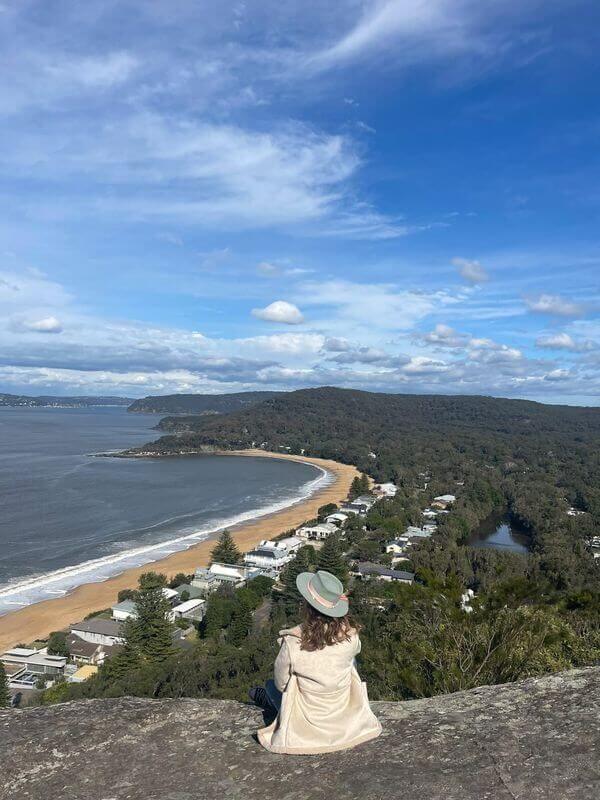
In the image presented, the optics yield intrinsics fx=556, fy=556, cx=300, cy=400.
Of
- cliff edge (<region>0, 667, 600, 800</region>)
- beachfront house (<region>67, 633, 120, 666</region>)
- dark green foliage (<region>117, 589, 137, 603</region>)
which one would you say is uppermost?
cliff edge (<region>0, 667, 600, 800</region>)

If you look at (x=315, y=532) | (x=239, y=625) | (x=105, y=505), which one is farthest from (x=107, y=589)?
(x=105, y=505)

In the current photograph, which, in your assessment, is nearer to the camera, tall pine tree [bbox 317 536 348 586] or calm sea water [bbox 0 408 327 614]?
tall pine tree [bbox 317 536 348 586]

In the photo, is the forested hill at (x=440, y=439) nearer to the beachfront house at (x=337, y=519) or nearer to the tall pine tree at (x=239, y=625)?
the beachfront house at (x=337, y=519)

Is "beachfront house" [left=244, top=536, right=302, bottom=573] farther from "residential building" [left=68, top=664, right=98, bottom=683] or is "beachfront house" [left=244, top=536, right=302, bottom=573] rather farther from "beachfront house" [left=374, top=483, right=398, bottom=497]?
"beachfront house" [left=374, top=483, right=398, bottom=497]

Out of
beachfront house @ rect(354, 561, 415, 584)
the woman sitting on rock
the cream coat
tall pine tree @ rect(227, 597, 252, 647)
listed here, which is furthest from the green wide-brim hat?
beachfront house @ rect(354, 561, 415, 584)

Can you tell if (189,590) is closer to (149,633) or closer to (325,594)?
(149,633)

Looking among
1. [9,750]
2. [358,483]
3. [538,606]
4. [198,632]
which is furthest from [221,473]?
[9,750]

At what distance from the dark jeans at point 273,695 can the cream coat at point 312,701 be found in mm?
279

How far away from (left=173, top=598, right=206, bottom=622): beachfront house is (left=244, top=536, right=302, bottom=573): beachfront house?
684 cm

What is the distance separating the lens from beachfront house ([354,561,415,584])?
3262 cm

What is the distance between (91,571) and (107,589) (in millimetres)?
3552

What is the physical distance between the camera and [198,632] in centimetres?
2572

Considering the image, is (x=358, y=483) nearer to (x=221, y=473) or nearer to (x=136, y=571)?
(x=221, y=473)

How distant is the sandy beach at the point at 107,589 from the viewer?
24.2 m
